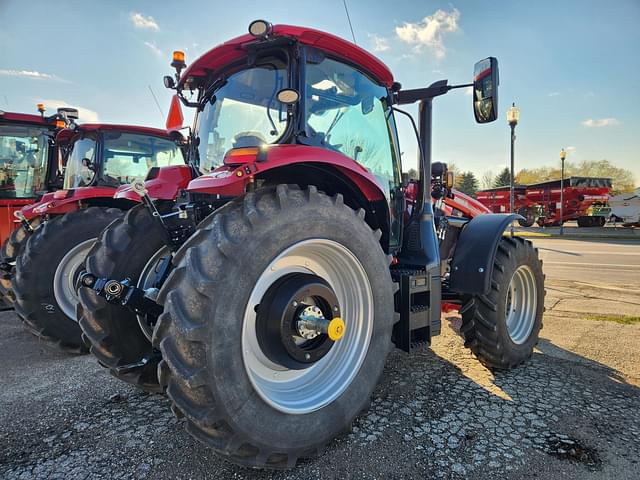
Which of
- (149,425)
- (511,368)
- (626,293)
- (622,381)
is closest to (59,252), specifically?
(149,425)

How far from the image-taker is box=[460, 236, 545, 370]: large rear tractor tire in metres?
3.42

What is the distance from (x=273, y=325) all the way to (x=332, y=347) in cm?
56

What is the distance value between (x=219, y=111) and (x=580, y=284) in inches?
297

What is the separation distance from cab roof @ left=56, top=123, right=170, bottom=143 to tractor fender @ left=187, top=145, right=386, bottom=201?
3.83 metres

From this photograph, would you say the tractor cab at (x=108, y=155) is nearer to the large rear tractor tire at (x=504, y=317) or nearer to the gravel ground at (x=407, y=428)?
the gravel ground at (x=407, y=428)

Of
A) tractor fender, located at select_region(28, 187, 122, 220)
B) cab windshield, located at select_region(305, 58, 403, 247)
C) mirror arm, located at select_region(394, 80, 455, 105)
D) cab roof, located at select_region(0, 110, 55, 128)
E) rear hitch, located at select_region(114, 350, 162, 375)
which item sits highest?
cab roof, located at select_region(0, 110, 55, 128)

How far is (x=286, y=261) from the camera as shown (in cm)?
242

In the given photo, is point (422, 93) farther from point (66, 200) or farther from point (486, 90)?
point (66, 200)

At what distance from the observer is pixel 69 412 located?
9.39 ft

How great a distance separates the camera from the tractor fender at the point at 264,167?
81.4 inches

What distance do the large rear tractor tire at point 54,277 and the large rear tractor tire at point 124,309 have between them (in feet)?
6.16

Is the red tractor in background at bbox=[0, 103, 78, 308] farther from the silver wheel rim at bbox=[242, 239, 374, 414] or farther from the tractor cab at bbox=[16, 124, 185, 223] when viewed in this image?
the silver wheel rim at bbox=[242, 239, 374, 414]

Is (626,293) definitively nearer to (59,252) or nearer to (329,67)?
(329,67)

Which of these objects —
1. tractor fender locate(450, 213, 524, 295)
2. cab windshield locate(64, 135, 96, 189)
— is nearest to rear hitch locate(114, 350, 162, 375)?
tractor fender locate(450, 213, 524, 295)
